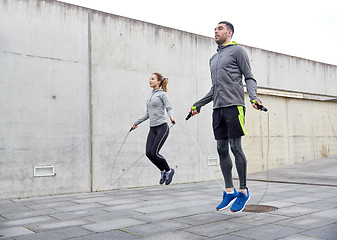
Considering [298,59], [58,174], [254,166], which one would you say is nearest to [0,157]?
[58,174]

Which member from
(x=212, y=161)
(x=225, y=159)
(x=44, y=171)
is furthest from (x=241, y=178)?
(x=212, y=161)

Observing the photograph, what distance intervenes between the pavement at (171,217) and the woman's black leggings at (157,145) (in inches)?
21.1

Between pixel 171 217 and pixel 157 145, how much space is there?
179cm

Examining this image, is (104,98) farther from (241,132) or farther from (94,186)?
(241,132)

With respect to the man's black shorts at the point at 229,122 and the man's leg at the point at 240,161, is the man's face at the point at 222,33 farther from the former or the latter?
the man's leg at the point at 240,161

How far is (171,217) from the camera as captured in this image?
3824 millimetres

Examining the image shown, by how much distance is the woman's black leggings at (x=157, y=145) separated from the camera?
546 cm

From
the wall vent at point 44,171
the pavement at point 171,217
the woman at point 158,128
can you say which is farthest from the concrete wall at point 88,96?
the woman at point 158,128

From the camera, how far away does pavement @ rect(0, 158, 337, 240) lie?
3.05 m

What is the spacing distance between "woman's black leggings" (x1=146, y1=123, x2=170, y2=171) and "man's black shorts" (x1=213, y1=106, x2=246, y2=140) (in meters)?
1.70

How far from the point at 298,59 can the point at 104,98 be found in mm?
6984

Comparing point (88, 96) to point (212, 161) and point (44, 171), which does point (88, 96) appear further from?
point (212, 161)

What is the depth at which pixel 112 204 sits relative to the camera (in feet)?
16.2

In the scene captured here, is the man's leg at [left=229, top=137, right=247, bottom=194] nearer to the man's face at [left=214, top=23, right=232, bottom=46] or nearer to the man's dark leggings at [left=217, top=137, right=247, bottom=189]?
the man's dark leggings at [left=217, top=137, right=247, bottom=189]
